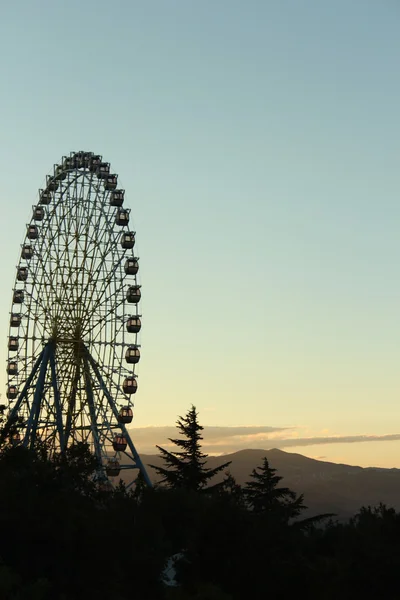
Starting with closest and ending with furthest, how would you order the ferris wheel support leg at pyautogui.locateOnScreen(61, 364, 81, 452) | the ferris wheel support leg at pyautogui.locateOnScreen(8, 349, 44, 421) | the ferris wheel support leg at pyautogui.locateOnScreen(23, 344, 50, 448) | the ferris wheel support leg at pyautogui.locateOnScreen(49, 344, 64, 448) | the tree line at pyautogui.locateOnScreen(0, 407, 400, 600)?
the tree line at pyautogui.locateOnScreen(0, 407, 400, 600) → the ferris wheel support leg at pyautogui.locateOnScreen(49, 344, 64, 448) → the ferris wheel support leg at pyautogui.locateOnScreen(61, 364, 81, 452) → the ferris wheel support leg at pyautogui.locateOnScreen(23, 344, 50, 448) → the ferris wheel support leg at pyautogui.locateOnScreen(8, 349, 44, 421)

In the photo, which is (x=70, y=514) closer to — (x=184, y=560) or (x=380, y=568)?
(x=184, y=560)

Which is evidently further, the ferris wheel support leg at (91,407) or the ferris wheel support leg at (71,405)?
the ferris wheel support leg at (71,405)

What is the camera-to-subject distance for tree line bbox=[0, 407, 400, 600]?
37.3 metres

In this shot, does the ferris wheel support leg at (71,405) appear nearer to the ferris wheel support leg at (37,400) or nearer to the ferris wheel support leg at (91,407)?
the ferris wheel support leg at (91,407)

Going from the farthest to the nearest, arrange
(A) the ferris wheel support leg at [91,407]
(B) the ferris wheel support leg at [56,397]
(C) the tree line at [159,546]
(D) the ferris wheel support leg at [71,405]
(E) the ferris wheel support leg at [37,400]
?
(E) the ferris wheel support leg at [37,400] < (D) the ferris wheel support leg at [71,405] < (A) the ferris wheel support leg at [91,407] < (B) the ferris wheel support leg at [56,397] < (C) the tree line at [159,546]

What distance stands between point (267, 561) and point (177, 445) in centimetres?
2882

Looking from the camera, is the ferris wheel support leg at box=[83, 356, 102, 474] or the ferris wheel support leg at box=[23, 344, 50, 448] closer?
the ferris wheel support leg at box=[83, 356, 102, 474]

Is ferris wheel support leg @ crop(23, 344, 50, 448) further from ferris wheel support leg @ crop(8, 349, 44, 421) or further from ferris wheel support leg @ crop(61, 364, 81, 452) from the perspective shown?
ferris wheel support leg @ crop(61, 364, 81, 452)

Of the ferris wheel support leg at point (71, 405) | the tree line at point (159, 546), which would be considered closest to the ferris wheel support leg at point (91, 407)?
the ferris wheel support leg at point (71, 405)

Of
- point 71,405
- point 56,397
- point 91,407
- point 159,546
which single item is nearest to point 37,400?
point 56,397

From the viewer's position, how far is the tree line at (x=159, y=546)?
123ft

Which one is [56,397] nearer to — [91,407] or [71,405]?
[71,405]

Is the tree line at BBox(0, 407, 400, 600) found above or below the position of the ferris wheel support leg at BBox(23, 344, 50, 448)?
below

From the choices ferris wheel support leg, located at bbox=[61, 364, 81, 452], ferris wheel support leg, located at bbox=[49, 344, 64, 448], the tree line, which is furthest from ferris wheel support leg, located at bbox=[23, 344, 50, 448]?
the tree line
